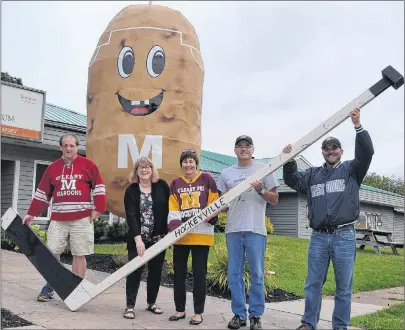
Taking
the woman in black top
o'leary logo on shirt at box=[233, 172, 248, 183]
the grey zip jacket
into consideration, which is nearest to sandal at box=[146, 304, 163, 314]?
the woman in black top

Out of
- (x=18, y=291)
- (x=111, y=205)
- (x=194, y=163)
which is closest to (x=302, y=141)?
(x=194, y=163)

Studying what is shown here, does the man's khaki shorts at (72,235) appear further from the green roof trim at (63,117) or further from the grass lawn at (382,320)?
the green roof trim at (63,117)

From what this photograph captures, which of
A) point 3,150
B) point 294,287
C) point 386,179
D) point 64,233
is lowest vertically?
point 294,287

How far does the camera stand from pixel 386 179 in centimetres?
6103

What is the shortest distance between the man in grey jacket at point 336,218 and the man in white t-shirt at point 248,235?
0.37 m

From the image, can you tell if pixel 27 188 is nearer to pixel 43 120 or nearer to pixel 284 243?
pixel 43 120

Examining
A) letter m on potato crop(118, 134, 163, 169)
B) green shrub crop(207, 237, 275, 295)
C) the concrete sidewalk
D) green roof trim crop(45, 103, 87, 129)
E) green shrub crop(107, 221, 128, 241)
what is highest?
green roof trim crop(45, 103, 87, 129)

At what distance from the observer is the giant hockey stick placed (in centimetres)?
404

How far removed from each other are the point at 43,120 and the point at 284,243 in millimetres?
7545

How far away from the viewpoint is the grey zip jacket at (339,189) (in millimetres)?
4035

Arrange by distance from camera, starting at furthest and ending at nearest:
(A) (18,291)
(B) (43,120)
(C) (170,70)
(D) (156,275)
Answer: (B) (43,120) → (C) (170,70) → (A) (18,291) → (D) (156,275)

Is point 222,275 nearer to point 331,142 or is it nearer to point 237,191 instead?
point 237,191

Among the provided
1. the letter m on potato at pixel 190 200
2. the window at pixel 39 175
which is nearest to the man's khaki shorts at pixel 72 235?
the letter m on potato at pixel 190 200

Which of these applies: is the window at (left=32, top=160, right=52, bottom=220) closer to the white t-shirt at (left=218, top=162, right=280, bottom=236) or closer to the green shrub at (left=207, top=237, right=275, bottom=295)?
the green shrub at (left=207, top=237, right=275, bottom=295)
